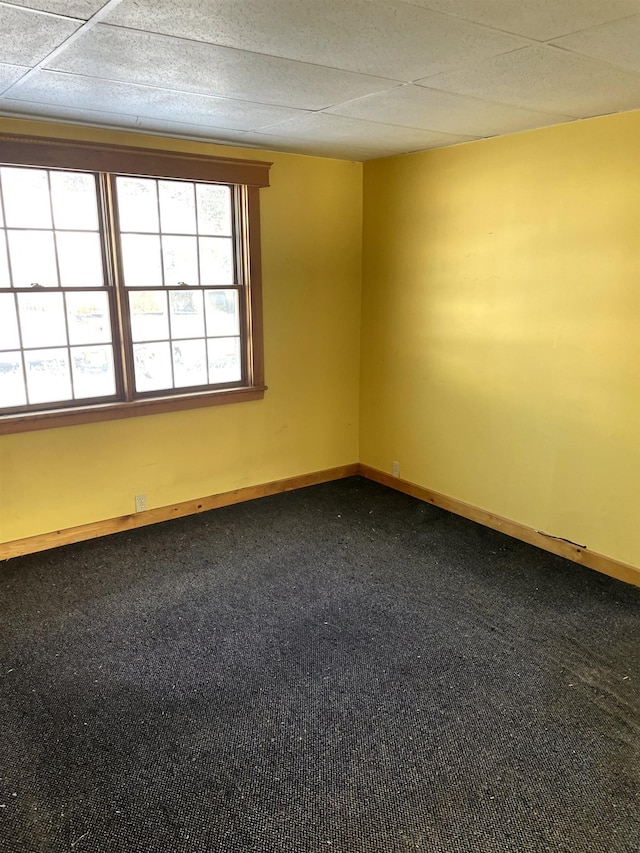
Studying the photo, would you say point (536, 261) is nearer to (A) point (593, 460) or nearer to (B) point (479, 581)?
(A) point (593, 460)

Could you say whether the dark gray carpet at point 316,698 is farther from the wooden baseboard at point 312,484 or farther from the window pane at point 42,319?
the window pane at point 42,319

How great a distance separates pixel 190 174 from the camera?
147 inches

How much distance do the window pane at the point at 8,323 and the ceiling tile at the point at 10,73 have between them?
1151 millimetres

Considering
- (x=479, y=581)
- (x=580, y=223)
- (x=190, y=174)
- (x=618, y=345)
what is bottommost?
(x=479, y=581)

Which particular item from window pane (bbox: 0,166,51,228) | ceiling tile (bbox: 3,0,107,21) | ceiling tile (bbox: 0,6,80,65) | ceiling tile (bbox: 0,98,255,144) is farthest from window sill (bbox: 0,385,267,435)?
ceiling tile (bbox: 3,0,107,21)

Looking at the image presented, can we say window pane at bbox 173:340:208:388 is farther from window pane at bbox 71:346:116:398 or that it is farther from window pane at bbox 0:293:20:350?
window pane at bbox 0:293:20:350

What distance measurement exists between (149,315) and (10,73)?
162cm

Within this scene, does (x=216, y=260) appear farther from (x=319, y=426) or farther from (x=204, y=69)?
(x=204, y=69)

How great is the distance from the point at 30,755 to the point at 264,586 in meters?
1.41

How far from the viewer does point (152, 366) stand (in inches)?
154

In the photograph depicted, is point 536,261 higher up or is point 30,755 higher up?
point 536,261

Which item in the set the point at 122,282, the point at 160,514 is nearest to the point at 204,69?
the point at 122,282

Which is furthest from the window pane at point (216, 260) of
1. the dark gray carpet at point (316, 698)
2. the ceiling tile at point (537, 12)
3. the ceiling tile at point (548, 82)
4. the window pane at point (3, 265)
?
the ceiling tile at point (537, 12)

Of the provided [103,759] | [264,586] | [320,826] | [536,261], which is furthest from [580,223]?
[103,759]
